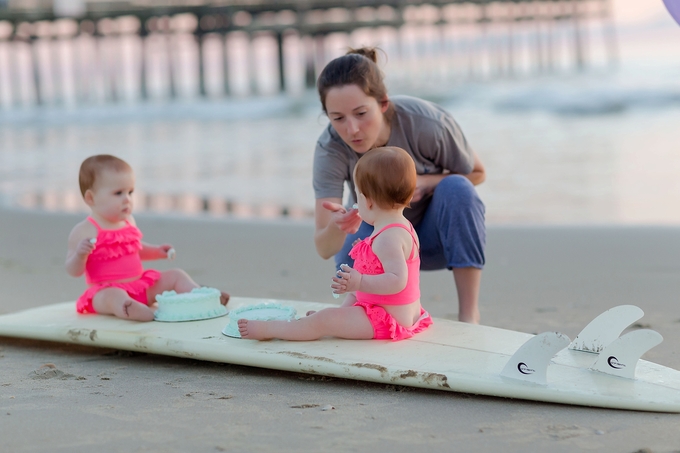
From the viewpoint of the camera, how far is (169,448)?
1.98 metres

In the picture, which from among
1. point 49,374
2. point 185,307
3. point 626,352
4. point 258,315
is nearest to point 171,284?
point 185,307

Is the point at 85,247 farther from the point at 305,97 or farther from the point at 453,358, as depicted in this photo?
the point at 305,97

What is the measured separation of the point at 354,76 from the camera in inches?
118

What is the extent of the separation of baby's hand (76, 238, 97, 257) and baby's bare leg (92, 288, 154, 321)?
0.18 metres

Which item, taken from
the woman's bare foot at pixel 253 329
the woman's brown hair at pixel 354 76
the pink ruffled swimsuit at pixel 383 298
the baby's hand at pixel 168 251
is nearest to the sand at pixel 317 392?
the woman's bare foot at pixel 253 329

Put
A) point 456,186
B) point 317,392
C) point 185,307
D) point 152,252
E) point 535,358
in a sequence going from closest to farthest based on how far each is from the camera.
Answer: point 535,358, point 317,392, point 185,307, point 456,186, point 152,252

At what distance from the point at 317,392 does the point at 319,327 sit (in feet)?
1.02

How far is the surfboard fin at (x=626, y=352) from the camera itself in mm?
2316

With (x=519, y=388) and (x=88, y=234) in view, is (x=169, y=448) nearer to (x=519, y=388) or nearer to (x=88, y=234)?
(x=519, y=388)

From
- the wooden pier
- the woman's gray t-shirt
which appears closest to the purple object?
the woman's gray t-shirt

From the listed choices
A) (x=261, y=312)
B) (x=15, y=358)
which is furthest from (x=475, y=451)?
(x=15, y=358)

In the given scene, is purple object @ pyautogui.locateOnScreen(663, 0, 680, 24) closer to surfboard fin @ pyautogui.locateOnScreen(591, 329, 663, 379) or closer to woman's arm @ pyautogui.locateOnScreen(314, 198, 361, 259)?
surfboard fin @ pyautogui.locateOnScreen(591, 329, 663, 379)

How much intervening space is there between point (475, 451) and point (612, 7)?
27.6m

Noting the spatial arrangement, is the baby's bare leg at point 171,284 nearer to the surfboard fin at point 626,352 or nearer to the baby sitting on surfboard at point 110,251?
the baby sitting on surfboard at point 110,251
